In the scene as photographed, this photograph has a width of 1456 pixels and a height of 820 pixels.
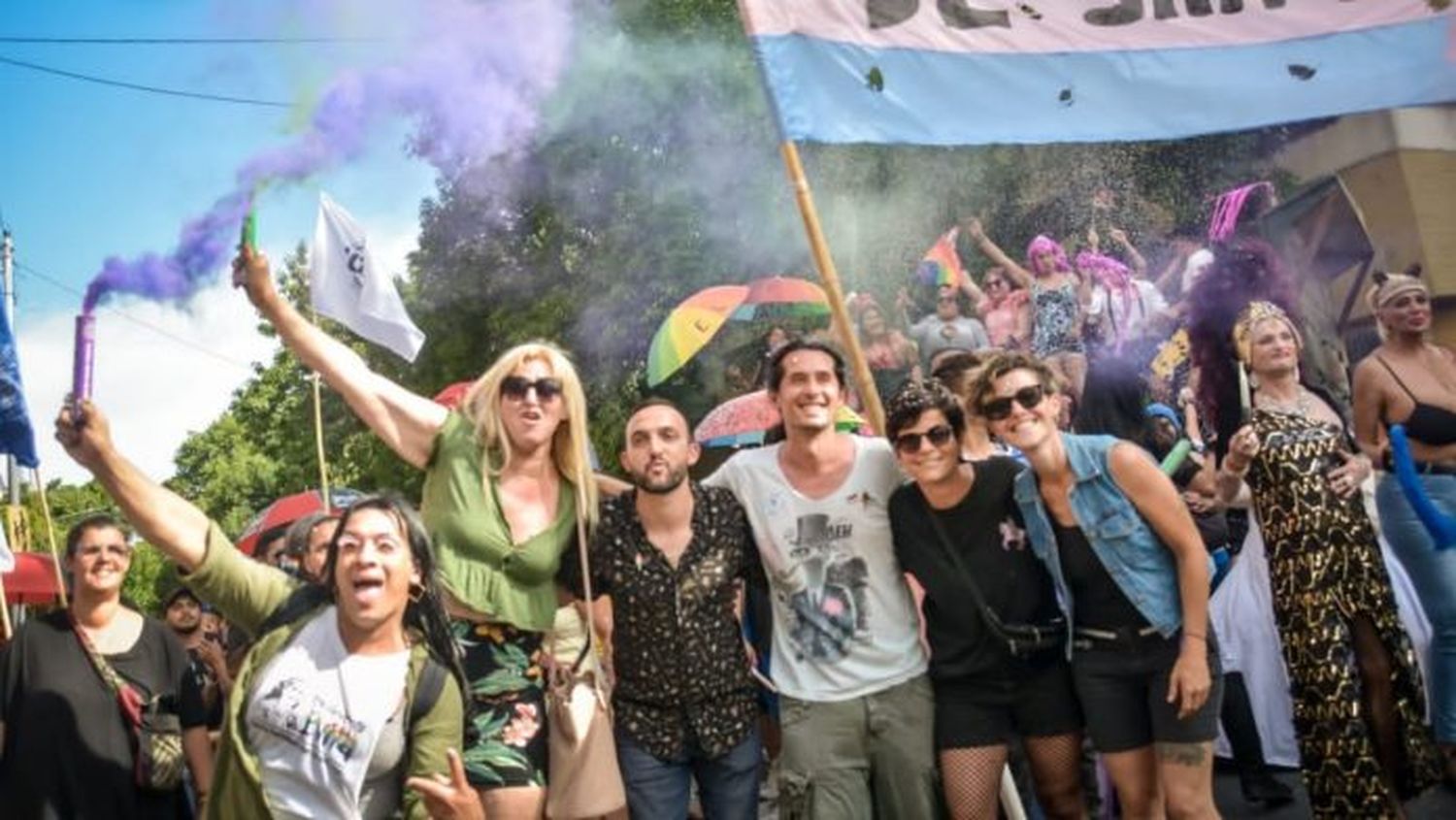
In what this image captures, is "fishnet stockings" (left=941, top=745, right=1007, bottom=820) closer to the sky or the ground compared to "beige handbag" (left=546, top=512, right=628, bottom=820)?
closer to the ground

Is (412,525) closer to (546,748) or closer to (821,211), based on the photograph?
(546,748)

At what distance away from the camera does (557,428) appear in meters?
4.12

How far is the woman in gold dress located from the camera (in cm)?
470

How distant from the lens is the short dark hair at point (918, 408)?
409 cm

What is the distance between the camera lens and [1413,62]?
4.89 m

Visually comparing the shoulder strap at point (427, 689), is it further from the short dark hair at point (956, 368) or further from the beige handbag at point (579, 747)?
the short dark hair at point (956, 368)

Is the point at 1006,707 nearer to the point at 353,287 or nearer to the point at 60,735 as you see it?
the point at 60,735

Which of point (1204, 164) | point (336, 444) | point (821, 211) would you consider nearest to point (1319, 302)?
point (1204, 164)

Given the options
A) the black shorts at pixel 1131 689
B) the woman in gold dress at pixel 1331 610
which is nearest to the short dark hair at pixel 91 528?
the black shorts at pixel 1131 689

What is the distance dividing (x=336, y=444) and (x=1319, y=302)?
54.8 feet

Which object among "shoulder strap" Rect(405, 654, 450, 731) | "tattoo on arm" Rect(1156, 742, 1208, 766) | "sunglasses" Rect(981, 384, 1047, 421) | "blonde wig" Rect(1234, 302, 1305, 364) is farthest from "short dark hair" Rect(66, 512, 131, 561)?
"blonde wig" Rect(1234, 302, 1305, 364)

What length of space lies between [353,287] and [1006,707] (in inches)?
131

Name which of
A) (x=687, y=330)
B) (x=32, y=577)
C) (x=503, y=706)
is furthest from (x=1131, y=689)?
(x=32, y=577)

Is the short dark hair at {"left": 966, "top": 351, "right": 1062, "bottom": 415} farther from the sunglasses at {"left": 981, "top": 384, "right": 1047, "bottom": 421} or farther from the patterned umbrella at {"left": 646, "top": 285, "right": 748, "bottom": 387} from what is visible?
the patterned umbrella at {"left": 646, "top": 285, "right": 748, "bottom": 387}
